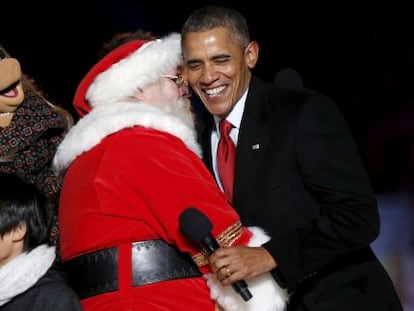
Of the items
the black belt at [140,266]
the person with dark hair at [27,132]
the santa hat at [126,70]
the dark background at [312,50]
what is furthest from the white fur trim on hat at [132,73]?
the dark background at [312,50]

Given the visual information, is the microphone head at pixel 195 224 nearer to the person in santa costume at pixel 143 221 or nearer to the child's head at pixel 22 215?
the person in santa costume at pixel 143 221

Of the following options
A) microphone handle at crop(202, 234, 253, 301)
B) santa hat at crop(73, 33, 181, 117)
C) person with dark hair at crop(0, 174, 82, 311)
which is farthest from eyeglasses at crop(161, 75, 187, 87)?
microphone handle at crop(202, 234, 253, 301)

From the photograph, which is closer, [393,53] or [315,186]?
[315,186]

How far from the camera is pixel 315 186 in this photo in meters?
1.96

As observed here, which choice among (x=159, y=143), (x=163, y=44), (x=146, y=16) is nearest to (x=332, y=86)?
(x=146, y=16)

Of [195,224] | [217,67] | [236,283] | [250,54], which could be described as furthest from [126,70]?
[236,283]

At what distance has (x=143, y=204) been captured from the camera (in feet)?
6.29

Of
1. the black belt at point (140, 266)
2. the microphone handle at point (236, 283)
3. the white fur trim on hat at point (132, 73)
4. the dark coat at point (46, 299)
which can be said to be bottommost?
the dark coat at point (46, 299)

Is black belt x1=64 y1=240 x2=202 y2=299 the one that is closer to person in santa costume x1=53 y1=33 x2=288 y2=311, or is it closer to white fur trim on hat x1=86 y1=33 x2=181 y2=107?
person in santa costume x1=53 y1=33 x2=288 y2=311

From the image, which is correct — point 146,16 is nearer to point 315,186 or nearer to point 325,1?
point 325,1

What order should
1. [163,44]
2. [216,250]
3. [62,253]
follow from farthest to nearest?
[163,44]
[62,253]
[216,250]

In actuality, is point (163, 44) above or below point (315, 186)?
above

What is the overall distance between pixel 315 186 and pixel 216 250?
0.35 meters

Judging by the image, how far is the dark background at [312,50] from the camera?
4.51 metres
